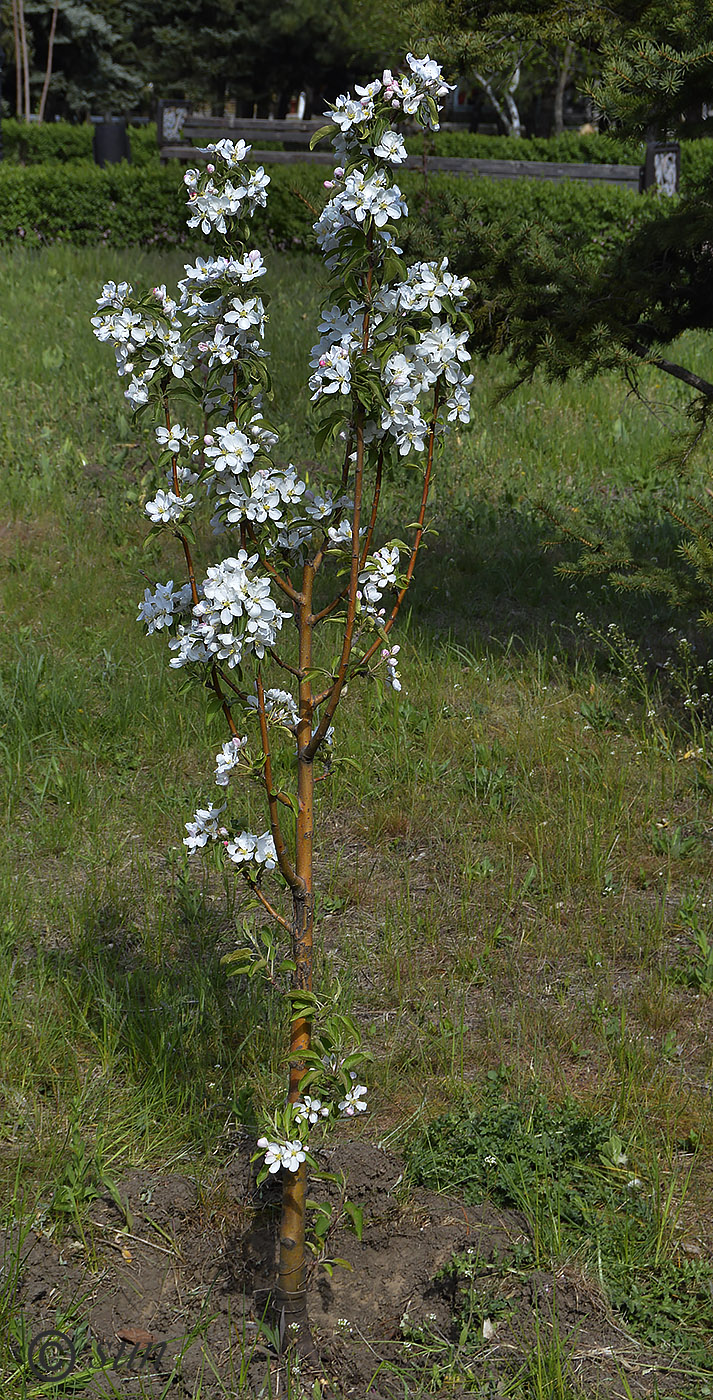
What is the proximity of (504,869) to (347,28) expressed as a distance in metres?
28.3

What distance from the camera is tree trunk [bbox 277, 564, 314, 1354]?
89.6 inches

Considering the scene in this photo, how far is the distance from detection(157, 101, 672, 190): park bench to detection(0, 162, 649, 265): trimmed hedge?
0.50 meters

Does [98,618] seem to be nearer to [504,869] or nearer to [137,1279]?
[504,869]

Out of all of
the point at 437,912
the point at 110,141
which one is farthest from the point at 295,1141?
the point at 110,141

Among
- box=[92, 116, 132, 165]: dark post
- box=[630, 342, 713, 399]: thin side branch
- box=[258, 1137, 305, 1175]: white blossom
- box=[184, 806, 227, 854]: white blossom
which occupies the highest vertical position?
box=[92, 116, 132, 165]: dark post

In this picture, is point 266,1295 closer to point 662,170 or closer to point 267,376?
point 267,376

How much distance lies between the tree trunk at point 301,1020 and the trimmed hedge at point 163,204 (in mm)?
8326

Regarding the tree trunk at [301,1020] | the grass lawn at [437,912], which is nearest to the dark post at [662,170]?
the grass lawn at [437,912]

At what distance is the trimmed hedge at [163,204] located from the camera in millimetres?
11688

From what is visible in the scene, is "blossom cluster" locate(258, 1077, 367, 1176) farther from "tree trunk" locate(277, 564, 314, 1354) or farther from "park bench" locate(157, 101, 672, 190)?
"park bench" locate(157, 101, 672, 190)

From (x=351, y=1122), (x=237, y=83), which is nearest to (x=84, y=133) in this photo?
(x=237, y=83)

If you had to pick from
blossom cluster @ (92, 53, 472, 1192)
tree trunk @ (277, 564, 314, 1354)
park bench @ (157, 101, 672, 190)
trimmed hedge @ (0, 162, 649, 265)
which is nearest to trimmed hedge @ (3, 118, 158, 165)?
park bench @ (157, 101, 672, 190)

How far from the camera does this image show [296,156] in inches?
590

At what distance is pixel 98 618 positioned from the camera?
5.30 meters
